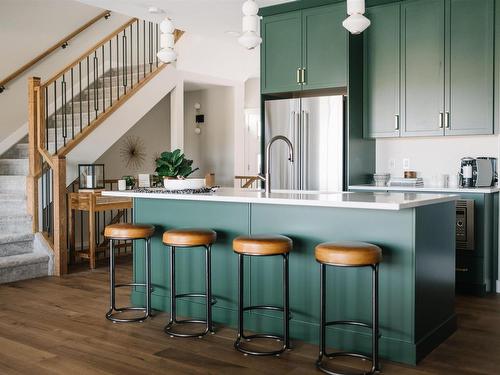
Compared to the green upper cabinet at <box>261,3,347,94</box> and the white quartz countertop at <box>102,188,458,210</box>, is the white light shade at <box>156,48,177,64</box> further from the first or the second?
the green upper cabinet at <box>261,3,347,94</box>

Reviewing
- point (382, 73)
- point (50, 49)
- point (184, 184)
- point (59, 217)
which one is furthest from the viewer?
point (50, 49)

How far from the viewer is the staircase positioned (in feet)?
17.8

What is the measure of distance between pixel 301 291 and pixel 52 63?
5488 millimetres

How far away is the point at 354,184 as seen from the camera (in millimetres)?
5496

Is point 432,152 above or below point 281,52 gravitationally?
below

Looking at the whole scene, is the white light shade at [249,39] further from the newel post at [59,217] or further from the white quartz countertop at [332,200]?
the newel post at [59,217]

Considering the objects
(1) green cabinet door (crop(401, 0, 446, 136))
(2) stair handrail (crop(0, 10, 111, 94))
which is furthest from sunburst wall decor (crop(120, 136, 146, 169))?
(1) green cabinet door (crop(401, 0, 446, 136))

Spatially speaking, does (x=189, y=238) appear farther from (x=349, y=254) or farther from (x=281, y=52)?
(x=281, y=52)

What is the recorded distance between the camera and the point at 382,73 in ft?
17.9

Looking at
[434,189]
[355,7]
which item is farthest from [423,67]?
[355,7]

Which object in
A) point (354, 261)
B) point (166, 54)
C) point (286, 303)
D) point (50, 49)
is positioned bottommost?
point (286, 303)

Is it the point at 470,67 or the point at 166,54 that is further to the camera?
the point at 470,67

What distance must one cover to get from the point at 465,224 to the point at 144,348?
119 inches

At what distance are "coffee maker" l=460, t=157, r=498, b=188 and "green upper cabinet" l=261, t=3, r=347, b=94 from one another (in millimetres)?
1402
